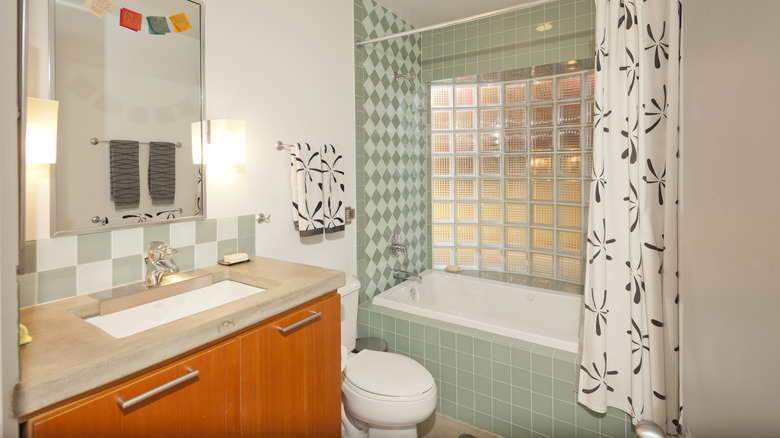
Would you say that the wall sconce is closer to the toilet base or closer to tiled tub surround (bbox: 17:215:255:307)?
tiled tub surround (bbox: 17:215:255:307)

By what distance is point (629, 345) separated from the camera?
1.72 meters

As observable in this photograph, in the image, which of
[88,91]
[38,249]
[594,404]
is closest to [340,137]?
[88,91]

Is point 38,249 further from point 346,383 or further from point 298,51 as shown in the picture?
point 298,51

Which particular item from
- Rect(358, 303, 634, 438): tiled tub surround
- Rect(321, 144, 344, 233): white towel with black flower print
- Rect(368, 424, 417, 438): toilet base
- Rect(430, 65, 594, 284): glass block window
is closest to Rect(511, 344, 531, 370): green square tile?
Rect(358, 303, 634, 438): tiled tub surround

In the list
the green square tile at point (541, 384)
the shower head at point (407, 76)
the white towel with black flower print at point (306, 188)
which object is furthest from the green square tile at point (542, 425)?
the shower head at point (407, 76)

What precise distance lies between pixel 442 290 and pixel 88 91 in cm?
255

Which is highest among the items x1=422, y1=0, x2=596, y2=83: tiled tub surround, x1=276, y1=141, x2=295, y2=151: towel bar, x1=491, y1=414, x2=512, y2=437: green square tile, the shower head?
x1=422, y1=0, x2=596, y2=83: tiled tub surround

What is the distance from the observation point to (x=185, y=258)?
1.57m

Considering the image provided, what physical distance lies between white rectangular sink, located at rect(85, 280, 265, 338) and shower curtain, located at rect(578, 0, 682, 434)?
154cm

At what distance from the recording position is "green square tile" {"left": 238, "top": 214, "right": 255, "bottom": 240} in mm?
1804

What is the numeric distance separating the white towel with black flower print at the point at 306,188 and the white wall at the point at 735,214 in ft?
6.07

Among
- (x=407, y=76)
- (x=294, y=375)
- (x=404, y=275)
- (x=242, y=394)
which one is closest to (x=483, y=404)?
(x=404, y=275)

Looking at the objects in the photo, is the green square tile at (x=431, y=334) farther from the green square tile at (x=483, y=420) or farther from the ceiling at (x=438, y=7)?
the ceiling at (x=438, y=7)

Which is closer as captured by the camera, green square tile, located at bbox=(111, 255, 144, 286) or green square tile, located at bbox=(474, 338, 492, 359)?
green square tile, located at bbox=(111, 255, 144, 286)
